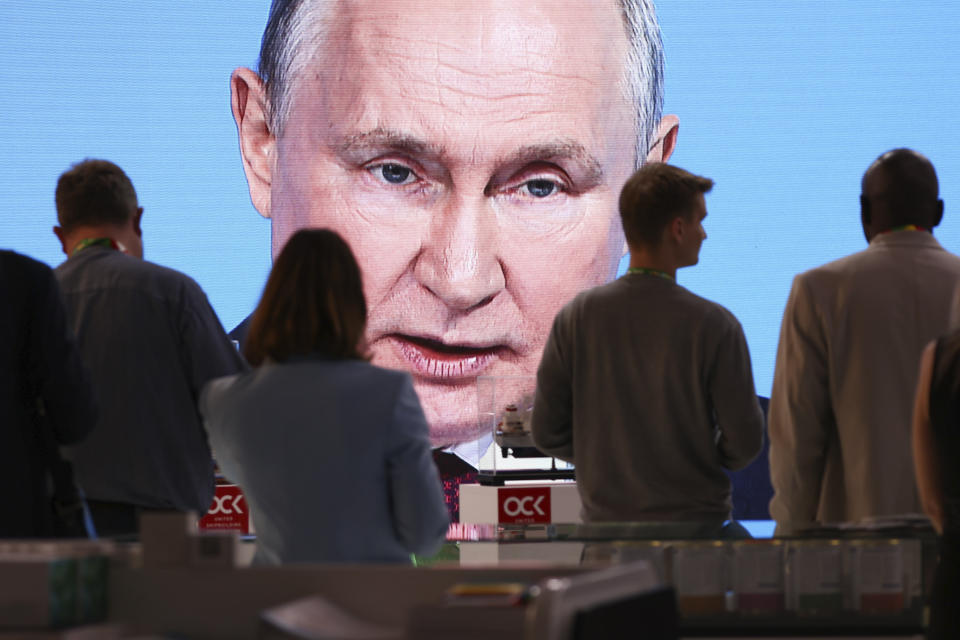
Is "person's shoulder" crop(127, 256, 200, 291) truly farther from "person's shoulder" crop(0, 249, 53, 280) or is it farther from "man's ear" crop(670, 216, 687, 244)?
"man's ear" crop(670, 216, 687, 244)

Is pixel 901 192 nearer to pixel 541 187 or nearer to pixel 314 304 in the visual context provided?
pixel 314 304

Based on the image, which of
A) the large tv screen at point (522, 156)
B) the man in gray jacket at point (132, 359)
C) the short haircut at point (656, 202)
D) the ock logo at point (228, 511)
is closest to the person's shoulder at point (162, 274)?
the man in gray jacket at point (132, 359)

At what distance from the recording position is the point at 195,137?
19.0ft

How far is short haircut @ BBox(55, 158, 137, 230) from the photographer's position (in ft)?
8.49

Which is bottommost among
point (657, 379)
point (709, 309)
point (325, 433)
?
point (325, 433)

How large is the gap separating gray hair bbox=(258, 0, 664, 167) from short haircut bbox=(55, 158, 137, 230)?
3151mm

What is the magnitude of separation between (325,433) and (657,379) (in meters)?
0.81

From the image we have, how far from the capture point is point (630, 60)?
18.7ft

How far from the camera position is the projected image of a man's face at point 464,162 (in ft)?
18.5

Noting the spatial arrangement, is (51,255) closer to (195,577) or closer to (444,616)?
(195,577)

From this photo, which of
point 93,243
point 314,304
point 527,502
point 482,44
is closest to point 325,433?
point 314,304

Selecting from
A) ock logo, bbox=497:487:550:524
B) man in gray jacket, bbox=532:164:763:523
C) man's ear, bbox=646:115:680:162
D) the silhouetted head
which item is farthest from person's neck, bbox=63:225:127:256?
man's ear, bbox=646:115:680:162

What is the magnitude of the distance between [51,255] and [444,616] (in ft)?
15.9

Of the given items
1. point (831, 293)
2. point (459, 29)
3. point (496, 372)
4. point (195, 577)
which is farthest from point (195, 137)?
point (195, 577)
